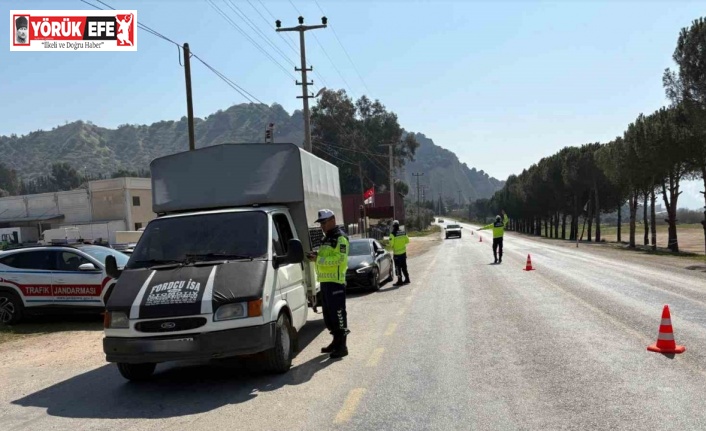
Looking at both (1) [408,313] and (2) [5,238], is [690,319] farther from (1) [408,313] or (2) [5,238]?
(2) [5,238]

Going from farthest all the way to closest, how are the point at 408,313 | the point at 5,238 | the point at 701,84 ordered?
the point at 5,238 < the point at 701,84 < the point at 408,313

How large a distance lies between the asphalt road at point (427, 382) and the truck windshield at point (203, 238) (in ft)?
4.98

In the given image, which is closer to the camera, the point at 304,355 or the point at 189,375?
the point at 189,375

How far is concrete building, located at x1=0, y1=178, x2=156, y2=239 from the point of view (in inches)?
2512

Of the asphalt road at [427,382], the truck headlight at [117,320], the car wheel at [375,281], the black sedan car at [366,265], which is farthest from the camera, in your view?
the car wheel at [375,281]

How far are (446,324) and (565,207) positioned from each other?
75.2 meters

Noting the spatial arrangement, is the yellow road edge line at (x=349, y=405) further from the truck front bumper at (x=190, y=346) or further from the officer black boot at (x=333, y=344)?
the officer black boot at (x=333, y=344)

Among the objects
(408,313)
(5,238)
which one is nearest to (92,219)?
(5,238)

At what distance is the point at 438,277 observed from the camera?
63.4 feet

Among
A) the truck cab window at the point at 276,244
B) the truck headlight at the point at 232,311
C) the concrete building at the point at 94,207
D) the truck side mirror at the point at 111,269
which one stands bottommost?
the truck headlight at the point at 232,311

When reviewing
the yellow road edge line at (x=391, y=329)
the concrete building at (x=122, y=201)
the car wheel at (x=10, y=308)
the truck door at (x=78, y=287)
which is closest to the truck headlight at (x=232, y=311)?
the yellow road edge line at (x=391, y=329)

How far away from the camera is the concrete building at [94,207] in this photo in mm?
63794

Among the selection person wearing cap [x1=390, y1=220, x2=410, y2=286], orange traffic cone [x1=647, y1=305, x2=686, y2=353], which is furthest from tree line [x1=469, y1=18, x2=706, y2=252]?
orange traffic cone [x1=647, y1=305, x2=686, y2=353]

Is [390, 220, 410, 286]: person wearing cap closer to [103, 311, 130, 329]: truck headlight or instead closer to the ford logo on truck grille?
the ford logo on truck grille
